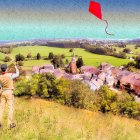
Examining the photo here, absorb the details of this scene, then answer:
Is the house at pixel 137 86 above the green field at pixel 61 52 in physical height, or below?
below

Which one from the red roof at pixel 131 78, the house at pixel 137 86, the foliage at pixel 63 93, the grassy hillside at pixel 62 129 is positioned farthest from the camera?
the red roof at pixel 131 78

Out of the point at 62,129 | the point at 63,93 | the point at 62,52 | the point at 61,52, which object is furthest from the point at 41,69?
the point at 62,129

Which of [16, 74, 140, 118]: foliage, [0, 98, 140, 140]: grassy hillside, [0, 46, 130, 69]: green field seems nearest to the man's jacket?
[0, 98, 140, 140]: grassy hillside

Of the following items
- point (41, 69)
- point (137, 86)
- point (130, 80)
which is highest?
Answer: point (41, 69)

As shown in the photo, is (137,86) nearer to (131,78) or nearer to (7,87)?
(131,78)

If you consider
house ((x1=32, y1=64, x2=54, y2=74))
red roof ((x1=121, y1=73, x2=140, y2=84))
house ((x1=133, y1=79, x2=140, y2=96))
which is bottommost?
house ((x1=133, y1=79, x2=140, y2=96))

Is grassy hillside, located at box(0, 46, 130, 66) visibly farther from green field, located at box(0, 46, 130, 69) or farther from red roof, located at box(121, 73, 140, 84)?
red roof, located at box(121, 73, 140, 84)

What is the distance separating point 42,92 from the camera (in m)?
7.62

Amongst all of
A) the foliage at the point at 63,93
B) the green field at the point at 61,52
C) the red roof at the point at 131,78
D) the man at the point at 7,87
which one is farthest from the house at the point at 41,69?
the red roof at the point at 131,78

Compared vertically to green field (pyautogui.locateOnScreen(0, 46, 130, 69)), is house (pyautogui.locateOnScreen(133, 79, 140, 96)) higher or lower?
lower

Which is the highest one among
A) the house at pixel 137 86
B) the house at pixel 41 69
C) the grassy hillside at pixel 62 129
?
the grassy hillside at pixel 62 129

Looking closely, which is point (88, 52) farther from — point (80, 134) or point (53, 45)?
point (80, 134)

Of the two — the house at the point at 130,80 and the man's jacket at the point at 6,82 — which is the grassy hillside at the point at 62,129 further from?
the house at the point at 130,80

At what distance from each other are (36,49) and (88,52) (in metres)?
A: 3.55
